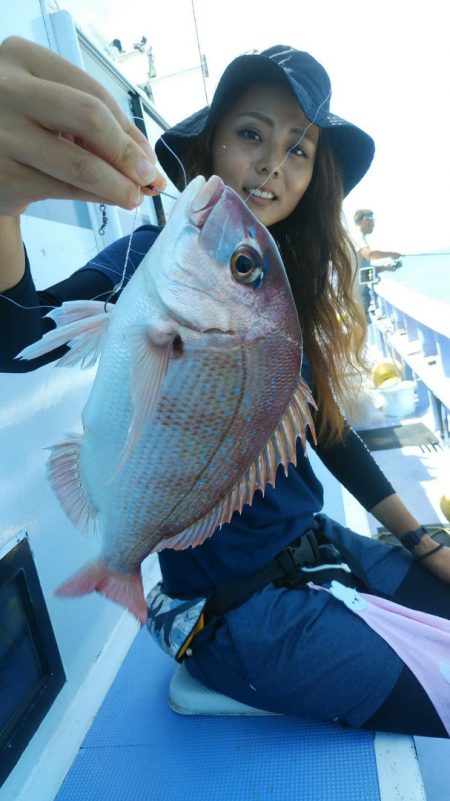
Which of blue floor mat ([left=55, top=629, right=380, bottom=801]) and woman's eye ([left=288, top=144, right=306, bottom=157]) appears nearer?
blue floor mat ([left=55, top=629, right=380, bottom=801])

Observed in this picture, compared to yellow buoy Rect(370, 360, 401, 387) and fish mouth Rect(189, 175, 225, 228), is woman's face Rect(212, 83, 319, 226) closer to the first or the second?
fish mouth Rect(189, 175, 225, 228)

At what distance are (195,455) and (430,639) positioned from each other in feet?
3.22

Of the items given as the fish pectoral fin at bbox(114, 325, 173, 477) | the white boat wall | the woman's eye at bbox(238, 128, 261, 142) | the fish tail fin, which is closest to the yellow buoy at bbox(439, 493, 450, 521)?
the white boat wall

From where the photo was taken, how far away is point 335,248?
1810mm

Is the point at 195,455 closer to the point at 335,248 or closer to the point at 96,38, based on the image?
the point at 335,248

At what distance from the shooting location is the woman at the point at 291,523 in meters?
1.34

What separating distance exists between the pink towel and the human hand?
1223 millimetres

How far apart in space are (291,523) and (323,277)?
867mm

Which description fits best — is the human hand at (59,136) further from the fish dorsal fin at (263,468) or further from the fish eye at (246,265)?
the fish dorsal fin at (263,468)

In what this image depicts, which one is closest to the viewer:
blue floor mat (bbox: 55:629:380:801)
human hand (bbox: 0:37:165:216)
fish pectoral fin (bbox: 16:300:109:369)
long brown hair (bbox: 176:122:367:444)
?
human hand (bbox: 0:37:165:216)

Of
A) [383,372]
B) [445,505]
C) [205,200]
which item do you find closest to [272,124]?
[205,200]

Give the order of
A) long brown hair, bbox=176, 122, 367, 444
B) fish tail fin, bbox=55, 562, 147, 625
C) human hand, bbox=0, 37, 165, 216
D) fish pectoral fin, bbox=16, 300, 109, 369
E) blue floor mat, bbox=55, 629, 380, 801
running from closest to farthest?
human hand, bbox=0, 37, 165, 216 → fish pectoral fin, bbox=16, 300, 109, 369 → fish tail fin, bbox=55, 562, 147, 625 → blue floor mat, bbox=55, 629, 380, 801 → long brown hair, bbox=176, 122, 367, 444

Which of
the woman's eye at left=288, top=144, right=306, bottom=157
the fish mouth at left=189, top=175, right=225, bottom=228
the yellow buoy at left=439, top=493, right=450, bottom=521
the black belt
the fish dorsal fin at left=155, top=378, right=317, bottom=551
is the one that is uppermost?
the woman's eye at left=288, top=144, right=306, bottom=157

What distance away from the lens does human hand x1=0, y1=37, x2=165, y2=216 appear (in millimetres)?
679
